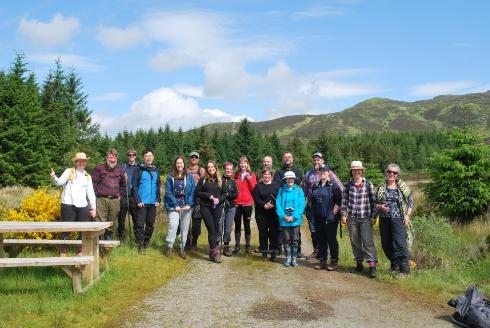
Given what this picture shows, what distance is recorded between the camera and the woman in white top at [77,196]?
7.73 m

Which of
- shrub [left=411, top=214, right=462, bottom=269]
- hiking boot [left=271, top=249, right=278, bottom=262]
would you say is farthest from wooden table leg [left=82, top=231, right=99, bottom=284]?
shrub [left=411, top=214, right=462, bottom=269]

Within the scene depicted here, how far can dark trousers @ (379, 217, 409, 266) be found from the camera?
7855 millimetres

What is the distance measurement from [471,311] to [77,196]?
248 inches

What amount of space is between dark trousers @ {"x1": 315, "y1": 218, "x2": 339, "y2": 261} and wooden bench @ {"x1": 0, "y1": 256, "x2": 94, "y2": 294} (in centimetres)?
443

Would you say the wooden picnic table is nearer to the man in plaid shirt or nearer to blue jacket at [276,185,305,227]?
blue jacket at [276,185,305,227]

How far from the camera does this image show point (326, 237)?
Answer: 8.66m

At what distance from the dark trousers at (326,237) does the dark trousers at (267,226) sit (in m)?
1.05

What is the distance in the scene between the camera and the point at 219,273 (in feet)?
26.6

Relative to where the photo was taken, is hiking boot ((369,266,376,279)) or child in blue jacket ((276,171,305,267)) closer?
hiking boot ((369,266,376,279))

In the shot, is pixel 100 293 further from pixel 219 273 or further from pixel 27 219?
pixel 27 219

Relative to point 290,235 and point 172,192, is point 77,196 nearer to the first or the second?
point 172,192

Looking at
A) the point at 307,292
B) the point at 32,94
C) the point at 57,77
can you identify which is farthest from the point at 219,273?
the point at 57,77

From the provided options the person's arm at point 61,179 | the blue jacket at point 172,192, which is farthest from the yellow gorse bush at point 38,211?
the blue jacket at point 172,192

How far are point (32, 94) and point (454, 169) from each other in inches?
973
